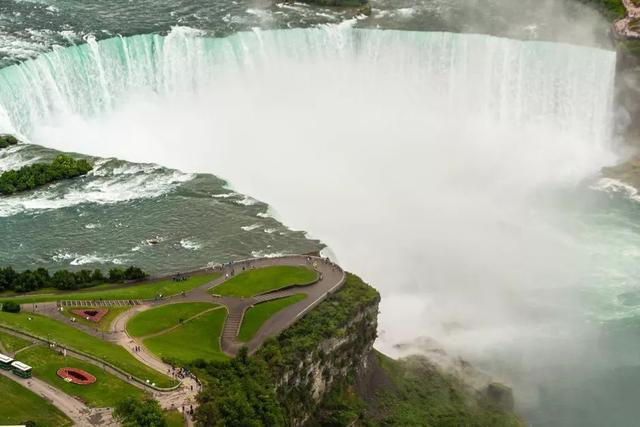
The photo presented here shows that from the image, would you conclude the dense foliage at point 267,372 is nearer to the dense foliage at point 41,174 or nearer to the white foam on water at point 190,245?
the white foam on water at point 190,245

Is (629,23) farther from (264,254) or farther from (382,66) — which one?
(264,254)

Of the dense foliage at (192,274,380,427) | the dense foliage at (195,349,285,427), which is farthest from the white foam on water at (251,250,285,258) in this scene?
the dense foliage at (195,349,285,427)

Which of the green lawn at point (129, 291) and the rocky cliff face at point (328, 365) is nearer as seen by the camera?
the rocky cliff face at point (328, 365)

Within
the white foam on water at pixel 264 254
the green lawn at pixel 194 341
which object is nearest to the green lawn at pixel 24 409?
the green lawn at pixel 194 341

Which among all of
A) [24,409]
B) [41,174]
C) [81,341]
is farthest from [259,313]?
[41,174]

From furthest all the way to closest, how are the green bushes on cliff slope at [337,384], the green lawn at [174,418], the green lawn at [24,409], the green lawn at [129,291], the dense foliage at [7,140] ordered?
the dense foliage at [7,140] < the green lawn at [129,291] < the green bushes on cliff slope at [337,384] < the green lawn at [174,418] < the green lawn at [24,409]

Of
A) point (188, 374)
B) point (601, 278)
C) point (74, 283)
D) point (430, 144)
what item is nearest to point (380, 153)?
point (430, 144)
